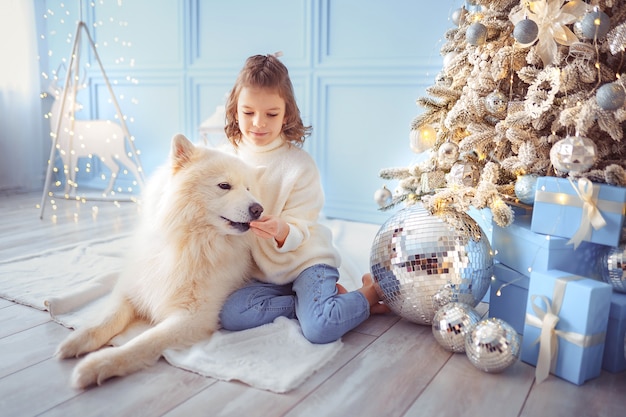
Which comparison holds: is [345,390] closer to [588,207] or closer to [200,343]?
[200,343]

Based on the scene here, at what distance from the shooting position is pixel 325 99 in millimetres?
3684

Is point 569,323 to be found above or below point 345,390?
above

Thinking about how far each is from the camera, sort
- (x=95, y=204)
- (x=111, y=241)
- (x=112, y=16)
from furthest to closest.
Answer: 1. (x=112, y=16)
2. (x=95, y=204)
3. (x=111, y=241)

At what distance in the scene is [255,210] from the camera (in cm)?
150

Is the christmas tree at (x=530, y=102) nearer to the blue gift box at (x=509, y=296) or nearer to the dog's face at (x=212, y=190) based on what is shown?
the blue gift box at (x=509, y=296)

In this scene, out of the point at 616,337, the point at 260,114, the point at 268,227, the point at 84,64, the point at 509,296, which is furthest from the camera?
the point at 84,64

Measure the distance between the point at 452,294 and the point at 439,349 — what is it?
182 mm

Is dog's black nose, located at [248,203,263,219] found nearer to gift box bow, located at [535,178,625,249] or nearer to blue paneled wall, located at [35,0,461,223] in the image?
gift box bow, located at [535,178,625,249]

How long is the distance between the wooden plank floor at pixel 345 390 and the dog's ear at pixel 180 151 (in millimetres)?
597

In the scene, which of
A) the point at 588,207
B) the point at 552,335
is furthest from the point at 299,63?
the point at 552,335

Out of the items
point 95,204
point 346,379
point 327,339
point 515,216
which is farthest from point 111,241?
point 515,216

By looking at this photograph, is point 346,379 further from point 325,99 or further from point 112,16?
point 112,16

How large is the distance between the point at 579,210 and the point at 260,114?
1.08m

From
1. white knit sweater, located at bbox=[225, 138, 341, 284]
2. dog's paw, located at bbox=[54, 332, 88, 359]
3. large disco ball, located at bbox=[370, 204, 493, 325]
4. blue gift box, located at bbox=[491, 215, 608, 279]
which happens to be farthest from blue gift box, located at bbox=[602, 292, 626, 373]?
dog's paw, located at bbox=[54, 332, 88, 359]
